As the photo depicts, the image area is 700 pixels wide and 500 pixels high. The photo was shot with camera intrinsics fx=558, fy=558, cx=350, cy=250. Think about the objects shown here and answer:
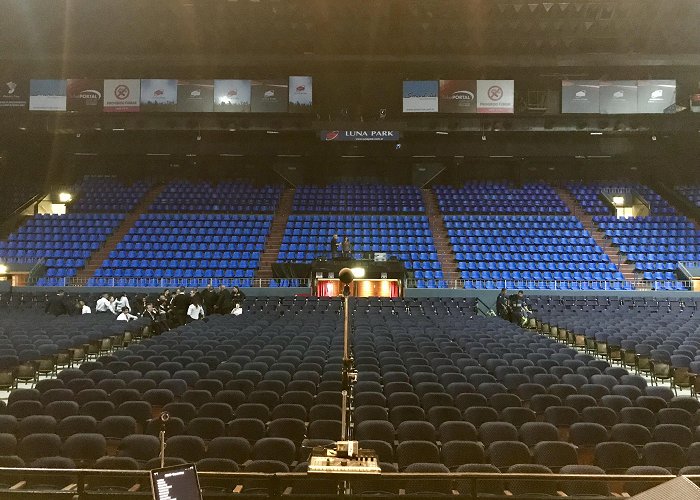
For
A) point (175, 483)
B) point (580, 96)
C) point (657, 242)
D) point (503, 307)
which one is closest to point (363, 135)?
point (580, 96)

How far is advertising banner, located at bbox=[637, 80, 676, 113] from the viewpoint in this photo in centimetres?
2614

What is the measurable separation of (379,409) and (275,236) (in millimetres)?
21820

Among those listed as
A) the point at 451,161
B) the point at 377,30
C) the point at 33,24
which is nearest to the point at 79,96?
the point at 33,24

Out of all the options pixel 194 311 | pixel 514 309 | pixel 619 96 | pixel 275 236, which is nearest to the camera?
pixel 194 311

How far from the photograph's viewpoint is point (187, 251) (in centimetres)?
2608

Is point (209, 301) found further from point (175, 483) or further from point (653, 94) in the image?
point (653, 94)

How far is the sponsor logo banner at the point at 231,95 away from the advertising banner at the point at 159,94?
204cm

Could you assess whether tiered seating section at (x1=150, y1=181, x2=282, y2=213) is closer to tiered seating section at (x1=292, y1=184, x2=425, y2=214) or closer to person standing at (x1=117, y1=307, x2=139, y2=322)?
tiered seating section at (x1=292, y1=184, x2=425, y2=214)

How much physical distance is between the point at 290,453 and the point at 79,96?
84.9 feet

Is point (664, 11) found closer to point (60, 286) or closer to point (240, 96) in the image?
point (240, 96)

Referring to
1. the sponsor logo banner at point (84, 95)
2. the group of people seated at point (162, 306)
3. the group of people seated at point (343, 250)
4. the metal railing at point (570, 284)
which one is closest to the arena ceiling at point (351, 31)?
the sponsor logo banner at point (84, 95)

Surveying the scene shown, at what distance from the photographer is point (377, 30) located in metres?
23.0

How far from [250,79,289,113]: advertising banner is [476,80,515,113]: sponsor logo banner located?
9202 mm

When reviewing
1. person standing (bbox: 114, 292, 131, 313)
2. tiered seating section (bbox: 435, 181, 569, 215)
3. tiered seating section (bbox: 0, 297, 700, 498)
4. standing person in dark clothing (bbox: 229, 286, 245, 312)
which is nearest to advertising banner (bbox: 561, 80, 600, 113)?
tiered seating section (bbox: 435, 181, 569, 215)
